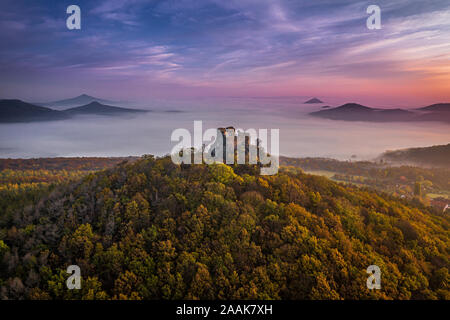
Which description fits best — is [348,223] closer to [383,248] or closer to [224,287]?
[383,248]

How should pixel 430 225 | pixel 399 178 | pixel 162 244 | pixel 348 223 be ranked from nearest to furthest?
pixel 162 244
pixel 348 223
pixel 430 225
pixel 399 178

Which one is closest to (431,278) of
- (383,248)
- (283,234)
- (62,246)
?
(383,248)

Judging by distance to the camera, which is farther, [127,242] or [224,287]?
[127,242]

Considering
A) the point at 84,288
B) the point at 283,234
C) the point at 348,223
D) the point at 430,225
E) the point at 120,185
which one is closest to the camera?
the point at 84,288

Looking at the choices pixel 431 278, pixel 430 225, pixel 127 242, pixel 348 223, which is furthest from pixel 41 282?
pixel 430 225

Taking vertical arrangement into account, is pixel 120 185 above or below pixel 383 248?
above

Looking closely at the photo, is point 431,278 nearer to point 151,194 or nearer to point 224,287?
point 224,287
